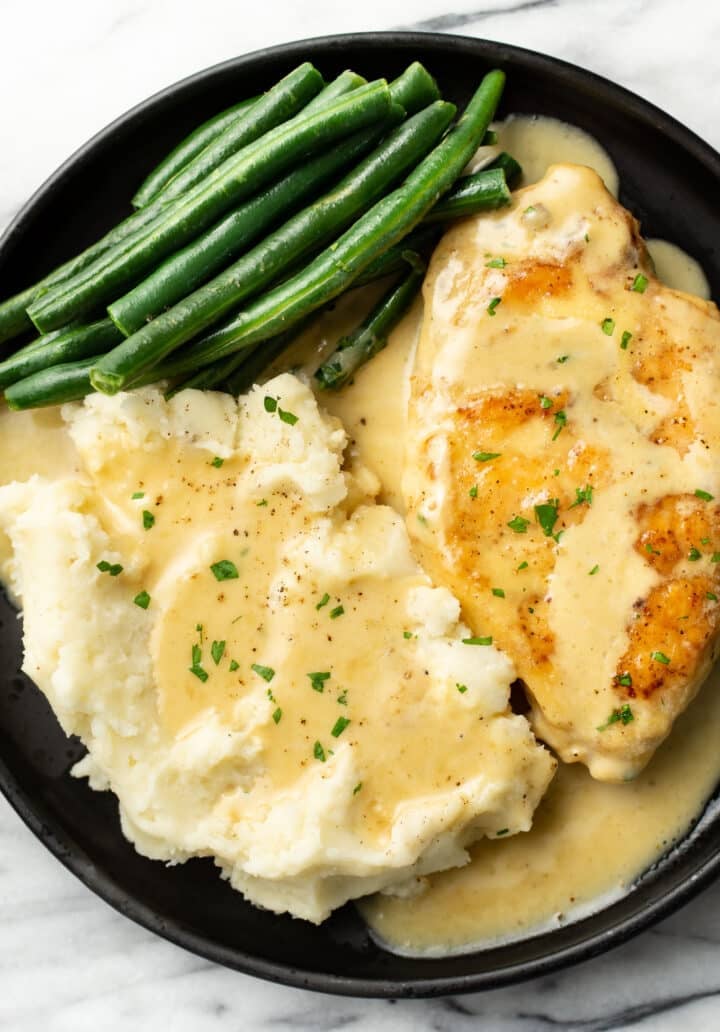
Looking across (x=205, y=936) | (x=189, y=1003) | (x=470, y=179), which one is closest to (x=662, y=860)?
(x=205, y=936)

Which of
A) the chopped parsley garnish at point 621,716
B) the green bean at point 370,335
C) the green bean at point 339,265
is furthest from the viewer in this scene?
the green bean at point 370,335

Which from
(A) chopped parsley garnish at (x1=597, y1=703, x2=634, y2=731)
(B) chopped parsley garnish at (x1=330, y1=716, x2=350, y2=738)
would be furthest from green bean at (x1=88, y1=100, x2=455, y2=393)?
(A) chopped parsley garnish at (x1=597, y1=703, x2=634, y2=731)

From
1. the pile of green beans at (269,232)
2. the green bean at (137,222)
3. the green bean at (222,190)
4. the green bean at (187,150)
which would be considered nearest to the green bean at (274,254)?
the pile of green beans at (269,232)

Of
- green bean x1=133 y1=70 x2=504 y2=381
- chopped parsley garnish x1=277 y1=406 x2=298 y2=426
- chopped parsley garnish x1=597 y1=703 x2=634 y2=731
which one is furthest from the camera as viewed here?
chopped parsley garnish x1=277 y1=406 x2=298 y2=426

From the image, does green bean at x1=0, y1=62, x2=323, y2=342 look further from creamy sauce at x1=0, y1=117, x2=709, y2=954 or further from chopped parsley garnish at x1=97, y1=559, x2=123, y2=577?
chopped parsley garnish at x1=97, y1=559, x2=123, y2=577

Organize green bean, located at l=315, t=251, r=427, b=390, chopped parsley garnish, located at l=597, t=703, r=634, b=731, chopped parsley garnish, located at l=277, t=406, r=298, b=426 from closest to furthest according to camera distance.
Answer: chopped parsley garnish, located at l=597, t=703, r=634, b=731
chopped parsley garnish, located at l=277, t=406, r=298, b=426
green bean, located at l=315, t=251, r=427, b=390

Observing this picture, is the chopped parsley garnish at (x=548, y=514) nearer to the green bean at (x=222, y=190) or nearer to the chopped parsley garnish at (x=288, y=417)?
the chopped parsley garnish at (x=288, y=417)

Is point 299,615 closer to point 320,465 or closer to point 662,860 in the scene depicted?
point 320,465

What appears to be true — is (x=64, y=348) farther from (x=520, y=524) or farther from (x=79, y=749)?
(x=520, y=524)
